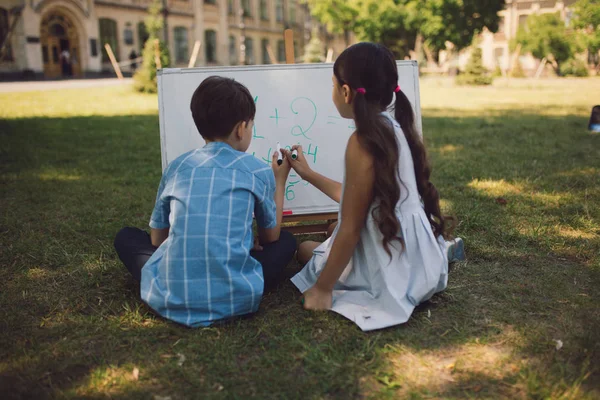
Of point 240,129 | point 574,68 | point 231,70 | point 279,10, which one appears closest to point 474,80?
point 574,68

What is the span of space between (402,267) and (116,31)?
97.2ft

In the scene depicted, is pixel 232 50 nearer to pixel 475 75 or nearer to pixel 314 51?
pixel 314 51

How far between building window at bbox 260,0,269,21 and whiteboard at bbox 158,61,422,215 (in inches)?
1481

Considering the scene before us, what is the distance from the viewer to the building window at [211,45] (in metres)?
34.5

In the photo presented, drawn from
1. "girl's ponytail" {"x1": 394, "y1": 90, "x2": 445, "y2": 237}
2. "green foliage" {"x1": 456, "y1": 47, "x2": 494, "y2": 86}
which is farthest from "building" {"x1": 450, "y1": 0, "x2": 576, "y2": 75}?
"girl's ponytail" {"x1": 394, "y1": 90, "x2": 445, "y2": 237}

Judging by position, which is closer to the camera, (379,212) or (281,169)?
(379,212)

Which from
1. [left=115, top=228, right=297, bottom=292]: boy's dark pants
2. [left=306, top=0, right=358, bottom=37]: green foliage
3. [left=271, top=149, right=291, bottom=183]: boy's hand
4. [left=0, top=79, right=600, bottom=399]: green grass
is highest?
[left=306, top=0, right=358, bottom=37]: green foliage

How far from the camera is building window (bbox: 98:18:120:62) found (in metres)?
28.2

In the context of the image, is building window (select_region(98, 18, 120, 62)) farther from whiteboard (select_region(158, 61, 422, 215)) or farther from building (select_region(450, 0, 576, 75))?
whiteboard (select_region(158, 61, 422, 215))

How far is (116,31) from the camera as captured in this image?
2866cm

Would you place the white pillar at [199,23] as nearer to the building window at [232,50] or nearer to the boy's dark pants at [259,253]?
the building window at [232,50]

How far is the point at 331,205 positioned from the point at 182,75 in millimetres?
1192

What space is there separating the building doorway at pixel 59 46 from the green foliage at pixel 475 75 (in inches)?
722

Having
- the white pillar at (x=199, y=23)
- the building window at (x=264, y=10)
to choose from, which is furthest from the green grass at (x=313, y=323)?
the building window at (x=264, y=10)
